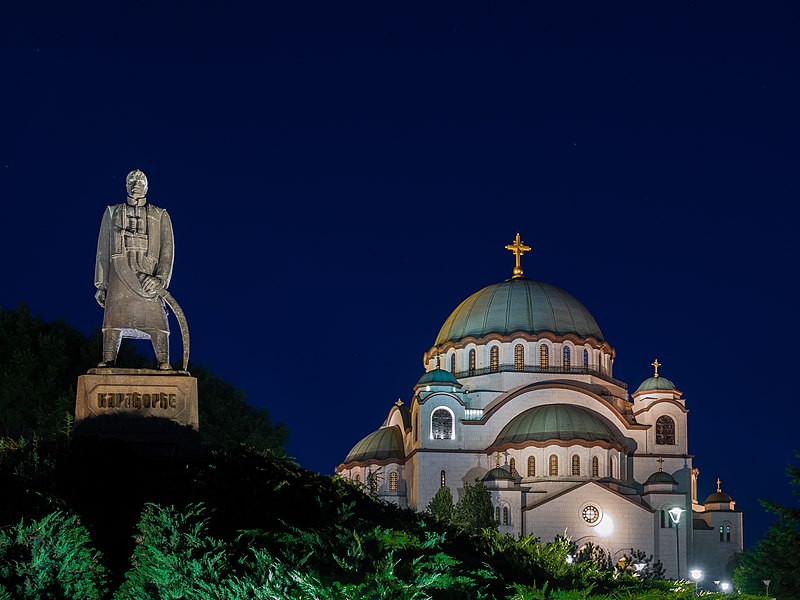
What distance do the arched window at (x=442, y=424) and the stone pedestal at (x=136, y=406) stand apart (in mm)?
43379

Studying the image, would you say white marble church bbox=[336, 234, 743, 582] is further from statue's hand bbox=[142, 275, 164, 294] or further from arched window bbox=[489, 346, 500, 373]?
statue's hand bbox=[142, 275, 164, 294]

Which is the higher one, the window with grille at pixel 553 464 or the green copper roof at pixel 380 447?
the green copper roof at pixel 380 447

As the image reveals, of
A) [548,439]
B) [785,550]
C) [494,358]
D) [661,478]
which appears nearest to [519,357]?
[494,358]

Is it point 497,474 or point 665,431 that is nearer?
point 497,474

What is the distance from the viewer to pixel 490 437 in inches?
2319

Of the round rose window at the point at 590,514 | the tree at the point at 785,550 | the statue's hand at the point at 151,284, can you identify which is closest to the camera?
the statue's hand at the point at 151,284

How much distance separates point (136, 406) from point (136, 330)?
1079 millimetres

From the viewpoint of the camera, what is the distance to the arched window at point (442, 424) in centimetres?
5847

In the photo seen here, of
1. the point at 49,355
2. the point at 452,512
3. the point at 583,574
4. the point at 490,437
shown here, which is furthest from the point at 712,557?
the point at 583,574

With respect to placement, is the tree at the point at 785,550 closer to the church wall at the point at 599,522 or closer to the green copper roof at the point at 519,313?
the church wall at the point at 599,522

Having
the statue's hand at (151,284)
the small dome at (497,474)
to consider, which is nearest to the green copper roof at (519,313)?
the small dome at (497,474)

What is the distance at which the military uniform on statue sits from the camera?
15.4 meters

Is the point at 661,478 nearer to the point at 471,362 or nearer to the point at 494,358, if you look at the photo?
the point at 494,358

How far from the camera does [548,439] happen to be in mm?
55156
